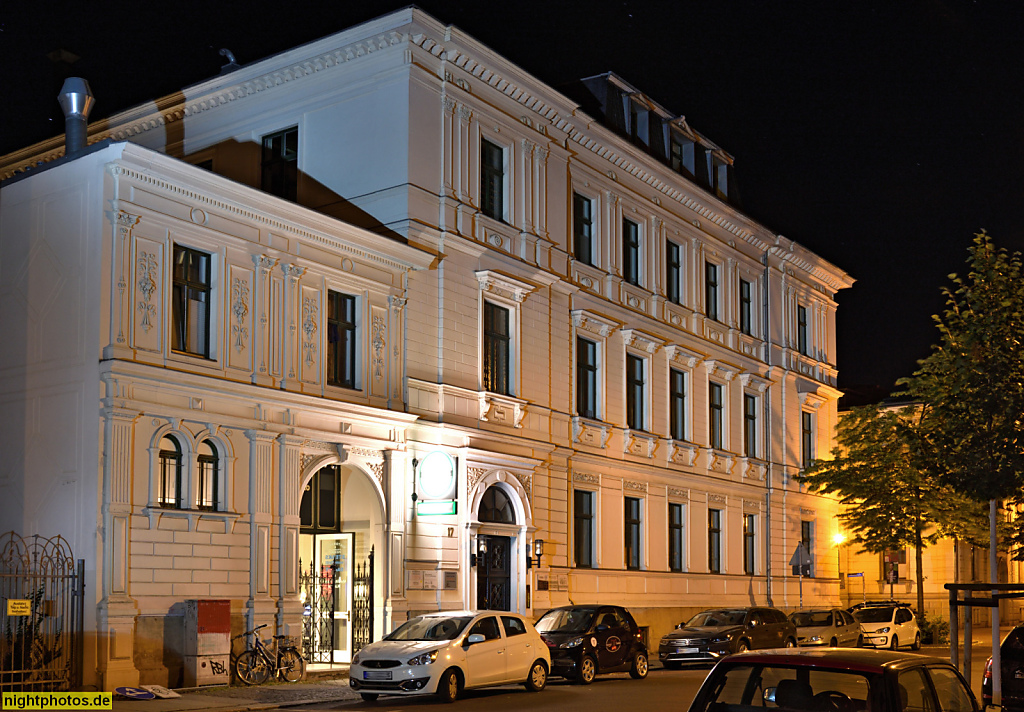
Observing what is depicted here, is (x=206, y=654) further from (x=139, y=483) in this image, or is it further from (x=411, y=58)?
(x=411, y=58)

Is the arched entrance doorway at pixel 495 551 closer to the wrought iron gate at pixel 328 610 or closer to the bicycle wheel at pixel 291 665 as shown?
the wrought iron gate at pixel 328 610

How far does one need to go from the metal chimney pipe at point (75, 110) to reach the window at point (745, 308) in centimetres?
2494

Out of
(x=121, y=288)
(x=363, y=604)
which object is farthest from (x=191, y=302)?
(x=363, y=604)

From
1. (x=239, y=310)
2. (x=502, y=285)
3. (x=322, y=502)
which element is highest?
(x=502, y=285)

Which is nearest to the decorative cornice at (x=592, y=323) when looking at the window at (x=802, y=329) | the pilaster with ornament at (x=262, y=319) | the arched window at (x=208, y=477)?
the pilaster with ornament at (x=262, y=319)

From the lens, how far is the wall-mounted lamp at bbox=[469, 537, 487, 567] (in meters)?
29.1

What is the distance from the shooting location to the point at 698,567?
39.9 m

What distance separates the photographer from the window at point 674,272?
1574 inches

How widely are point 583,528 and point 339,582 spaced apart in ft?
29.5

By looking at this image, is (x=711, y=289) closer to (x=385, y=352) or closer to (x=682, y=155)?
(x=682, y=155)

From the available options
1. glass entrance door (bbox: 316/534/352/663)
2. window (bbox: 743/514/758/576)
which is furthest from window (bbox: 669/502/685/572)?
glass entrance door (bbox: 316/534/352/663)

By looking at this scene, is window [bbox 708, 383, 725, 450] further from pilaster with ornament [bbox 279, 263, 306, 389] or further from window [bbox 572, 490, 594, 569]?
pilaster with ornament [bbox 279, 263, 306, 389]

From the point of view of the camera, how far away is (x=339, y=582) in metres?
27.5

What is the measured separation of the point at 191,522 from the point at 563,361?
13.3m
